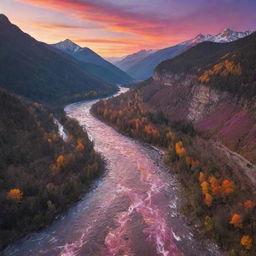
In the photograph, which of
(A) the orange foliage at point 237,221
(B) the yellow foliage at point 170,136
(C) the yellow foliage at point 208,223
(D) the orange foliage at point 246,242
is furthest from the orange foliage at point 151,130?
(D) the orange foliage at point 246,242

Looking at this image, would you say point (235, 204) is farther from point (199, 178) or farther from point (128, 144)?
point (128, 144)

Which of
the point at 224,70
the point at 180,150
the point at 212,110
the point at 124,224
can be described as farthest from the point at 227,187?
the point at 224,70

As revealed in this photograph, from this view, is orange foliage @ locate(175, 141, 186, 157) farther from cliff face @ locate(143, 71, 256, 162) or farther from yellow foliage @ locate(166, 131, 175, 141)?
cliff face @ locate(143, 71, 256, 162)

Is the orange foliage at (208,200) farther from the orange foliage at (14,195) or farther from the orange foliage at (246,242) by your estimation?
the orange foliage at (14,195)

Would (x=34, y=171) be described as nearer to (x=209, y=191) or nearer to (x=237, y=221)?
(x=209, y=191)

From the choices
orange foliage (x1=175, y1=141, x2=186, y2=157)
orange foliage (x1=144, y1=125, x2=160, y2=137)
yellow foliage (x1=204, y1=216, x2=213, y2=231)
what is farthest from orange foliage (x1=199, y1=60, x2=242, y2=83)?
yellow foliage (x1=204, y1=216, x2=213, y2=231)

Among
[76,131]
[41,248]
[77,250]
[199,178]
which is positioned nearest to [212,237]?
[199,178]

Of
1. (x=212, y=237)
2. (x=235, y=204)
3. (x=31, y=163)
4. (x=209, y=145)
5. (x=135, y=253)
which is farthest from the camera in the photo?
(x=209, y=145)
